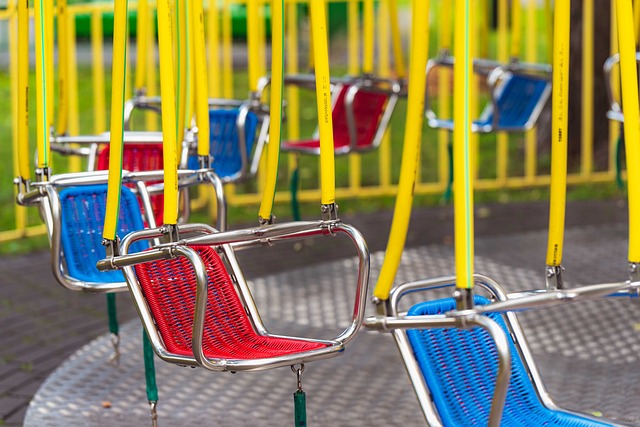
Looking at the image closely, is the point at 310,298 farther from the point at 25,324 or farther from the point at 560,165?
the point at 560,165

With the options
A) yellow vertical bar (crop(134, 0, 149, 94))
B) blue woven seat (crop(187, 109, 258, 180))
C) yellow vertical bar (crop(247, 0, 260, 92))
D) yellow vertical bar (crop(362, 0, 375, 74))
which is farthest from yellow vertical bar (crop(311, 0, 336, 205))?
yellow vertical bar (crop(362, 0, 375, 74))

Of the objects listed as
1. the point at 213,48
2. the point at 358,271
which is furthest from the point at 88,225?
the point at 213,48

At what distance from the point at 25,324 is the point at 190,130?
2.00 m

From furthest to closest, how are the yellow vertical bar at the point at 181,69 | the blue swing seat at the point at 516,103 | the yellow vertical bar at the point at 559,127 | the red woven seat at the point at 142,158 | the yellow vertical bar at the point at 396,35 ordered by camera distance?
the blue swing seat at the point at 516,103
the yellow vertical bar at the point at 396,35
the red woven seat at the point at 142,158
the yellow vertical bar at the point at 181,69
the yellow vertical bar at the point at 559,127

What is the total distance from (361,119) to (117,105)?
3.81 m

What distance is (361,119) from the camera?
23.5 ft

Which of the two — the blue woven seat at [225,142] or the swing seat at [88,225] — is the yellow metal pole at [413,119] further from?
the blue woven seat at [225,142]

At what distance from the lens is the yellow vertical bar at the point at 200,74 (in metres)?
3.93

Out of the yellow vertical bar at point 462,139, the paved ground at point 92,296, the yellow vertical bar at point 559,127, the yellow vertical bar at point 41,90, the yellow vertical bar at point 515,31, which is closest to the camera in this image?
the yellow vertical bar at point 462,139

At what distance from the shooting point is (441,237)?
28.1ft

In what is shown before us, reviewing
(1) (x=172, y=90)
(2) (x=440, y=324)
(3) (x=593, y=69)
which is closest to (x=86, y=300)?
(1) (x=172, y=90)

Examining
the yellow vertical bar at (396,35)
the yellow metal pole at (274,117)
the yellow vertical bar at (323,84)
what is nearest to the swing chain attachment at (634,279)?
the yellow vertical bar at (323,84)

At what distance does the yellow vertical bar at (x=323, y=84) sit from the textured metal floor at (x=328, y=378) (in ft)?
5.84

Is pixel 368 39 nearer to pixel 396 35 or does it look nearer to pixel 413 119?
pixel 396 35
